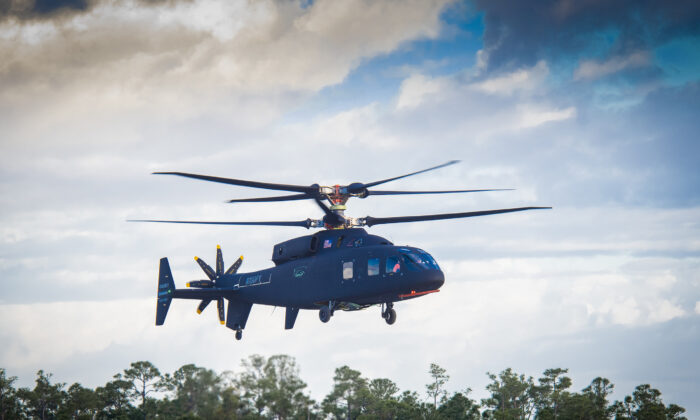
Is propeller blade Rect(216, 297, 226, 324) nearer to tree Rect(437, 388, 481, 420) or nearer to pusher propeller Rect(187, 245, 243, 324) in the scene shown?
pusher propeller Rect(187, 245, 243, 324)

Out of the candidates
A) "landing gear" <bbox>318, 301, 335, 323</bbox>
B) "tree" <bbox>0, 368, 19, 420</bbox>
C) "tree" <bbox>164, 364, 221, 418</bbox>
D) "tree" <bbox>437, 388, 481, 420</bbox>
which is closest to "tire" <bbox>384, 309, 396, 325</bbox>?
"landing gear" <bbox>318, 301, 335, 323</bbox>

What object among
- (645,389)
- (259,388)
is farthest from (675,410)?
(259,388)

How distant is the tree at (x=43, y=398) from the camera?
113500mm

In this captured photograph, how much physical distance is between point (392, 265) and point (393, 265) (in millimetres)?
57

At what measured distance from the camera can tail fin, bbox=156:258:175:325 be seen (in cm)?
5084

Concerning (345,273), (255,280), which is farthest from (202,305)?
(345,273)

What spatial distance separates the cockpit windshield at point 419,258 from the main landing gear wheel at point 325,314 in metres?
5.69

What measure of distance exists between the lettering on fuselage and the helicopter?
0.06 meters

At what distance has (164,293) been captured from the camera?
2009 inches

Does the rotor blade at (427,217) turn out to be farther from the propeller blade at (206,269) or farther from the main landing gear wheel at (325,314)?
the propeller blade at (206,269)

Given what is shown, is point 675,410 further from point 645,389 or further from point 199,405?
point 199,405

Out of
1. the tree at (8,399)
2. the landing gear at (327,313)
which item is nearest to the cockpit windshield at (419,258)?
the landing gear at (327,313)

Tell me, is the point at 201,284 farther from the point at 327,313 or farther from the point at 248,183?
the point at 248,183

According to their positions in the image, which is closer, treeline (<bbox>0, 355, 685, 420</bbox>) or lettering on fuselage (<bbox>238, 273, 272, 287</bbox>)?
lettering on fuselage (<bbox>238, 273, 272, 287</bbox>)
